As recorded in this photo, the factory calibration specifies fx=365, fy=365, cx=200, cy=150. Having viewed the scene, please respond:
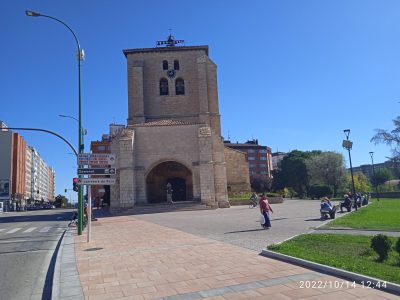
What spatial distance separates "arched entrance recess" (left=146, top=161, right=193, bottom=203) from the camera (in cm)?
3897

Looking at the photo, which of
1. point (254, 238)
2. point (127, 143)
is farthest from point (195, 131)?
point (254, 238)

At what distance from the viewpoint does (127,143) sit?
3269 centimetres

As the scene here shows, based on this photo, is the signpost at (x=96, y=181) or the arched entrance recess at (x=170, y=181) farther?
the arched entrance recess at (x=170, y=181)

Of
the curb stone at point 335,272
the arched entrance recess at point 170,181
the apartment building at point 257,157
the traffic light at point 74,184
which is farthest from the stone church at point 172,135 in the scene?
the apartment building at point 257,157

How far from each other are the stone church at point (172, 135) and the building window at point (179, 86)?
0.12 m

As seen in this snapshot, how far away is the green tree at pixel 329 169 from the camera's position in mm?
57281

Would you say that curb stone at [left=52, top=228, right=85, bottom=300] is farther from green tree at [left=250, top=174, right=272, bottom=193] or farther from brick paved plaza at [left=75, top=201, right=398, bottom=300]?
green tree at [left=250, top=174, right=272, bottom=193]

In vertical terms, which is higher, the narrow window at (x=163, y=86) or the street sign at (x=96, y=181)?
the narrow window at (x=163, y=86)

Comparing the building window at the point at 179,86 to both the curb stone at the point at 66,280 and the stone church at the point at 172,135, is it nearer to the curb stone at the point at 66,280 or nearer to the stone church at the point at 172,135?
the stone church at the point at 172,135

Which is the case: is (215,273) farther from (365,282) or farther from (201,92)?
(201,92)

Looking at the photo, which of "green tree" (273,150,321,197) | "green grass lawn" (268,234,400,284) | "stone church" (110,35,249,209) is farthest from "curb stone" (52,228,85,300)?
"green tree" (273,150,321,197)

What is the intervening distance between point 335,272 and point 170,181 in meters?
35.7

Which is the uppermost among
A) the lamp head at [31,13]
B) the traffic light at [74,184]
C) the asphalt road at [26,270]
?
→ the lamp head at [31,13]

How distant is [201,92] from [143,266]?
3435 cm
